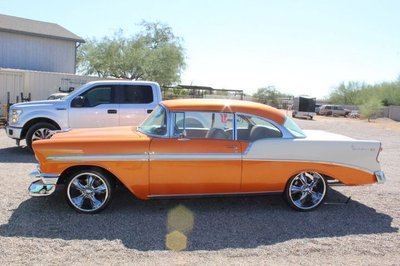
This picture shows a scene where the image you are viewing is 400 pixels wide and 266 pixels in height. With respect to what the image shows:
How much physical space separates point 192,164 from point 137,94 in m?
5.38

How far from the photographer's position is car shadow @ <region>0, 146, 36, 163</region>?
9.90 metres

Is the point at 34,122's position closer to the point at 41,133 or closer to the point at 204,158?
the point at 41,133

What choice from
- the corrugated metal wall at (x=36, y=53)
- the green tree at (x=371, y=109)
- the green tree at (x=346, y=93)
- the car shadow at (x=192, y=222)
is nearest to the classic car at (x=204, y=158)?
the car shadow at (x=192, y=222)

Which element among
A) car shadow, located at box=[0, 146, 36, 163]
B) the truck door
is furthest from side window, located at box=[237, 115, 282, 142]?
car shadow, located at box=[0, 146, 36, 163]

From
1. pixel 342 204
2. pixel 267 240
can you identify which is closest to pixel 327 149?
pixel 342 204

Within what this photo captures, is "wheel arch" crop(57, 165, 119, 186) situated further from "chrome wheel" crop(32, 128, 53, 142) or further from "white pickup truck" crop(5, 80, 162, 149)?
"chrome wheel" crop(32, 128, 53, 142)

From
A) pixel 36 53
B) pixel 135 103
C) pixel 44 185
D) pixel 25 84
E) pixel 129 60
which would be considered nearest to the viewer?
pixel 44 185

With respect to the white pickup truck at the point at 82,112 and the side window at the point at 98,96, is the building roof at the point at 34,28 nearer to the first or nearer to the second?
the white pickup truck at the point at 82,112

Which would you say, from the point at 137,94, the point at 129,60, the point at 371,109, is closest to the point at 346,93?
the point at 371,109

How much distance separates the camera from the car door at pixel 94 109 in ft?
34.0

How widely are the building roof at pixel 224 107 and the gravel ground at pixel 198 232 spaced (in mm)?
1417

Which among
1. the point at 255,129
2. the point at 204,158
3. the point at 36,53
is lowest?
the point at 204,158

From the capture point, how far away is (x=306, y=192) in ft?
20.3

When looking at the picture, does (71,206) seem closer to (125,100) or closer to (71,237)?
(71,237)
